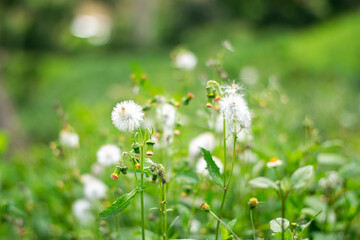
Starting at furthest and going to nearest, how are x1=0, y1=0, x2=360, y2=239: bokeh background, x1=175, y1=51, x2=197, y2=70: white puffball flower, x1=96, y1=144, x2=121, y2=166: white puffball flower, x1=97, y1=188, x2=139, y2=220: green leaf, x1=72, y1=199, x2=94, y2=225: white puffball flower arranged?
x1=0, y1=0, x2=360, y2=239: bokeh background
x1=175, y1=51, x2=197, y2=70: white puffball flower
x1=72, y1=199, x2=94, y2=225: white puffball flower
x1=96, y1=144, x2=121, y2=166: white puffball flower
x1=97, y1=188, x2=139, y2=220: green leaf

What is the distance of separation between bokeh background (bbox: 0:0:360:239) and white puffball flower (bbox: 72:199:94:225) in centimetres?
18

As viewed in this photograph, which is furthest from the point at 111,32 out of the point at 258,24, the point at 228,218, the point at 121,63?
the point at 228,218

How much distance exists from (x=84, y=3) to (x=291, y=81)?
57.3 feet

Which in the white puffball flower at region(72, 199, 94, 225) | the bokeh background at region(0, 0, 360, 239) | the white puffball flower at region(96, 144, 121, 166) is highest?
the bokeh background at region(0, 0, 360, 239)

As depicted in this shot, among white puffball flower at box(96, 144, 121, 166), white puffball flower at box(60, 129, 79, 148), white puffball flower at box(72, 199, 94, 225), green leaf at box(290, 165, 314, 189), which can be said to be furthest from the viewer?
white puffball flower at box(60, 129, 79, 148)

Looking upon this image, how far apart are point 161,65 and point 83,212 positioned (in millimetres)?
7423

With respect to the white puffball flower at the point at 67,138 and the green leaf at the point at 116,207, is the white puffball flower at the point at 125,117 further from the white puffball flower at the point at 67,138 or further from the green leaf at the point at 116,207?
the white puffball flower at the point at 67,138

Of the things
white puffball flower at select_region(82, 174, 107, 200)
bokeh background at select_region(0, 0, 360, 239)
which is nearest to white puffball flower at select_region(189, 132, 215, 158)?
bokeh background at select_region(0, 0, 360, 239)

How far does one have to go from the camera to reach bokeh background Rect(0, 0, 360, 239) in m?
2.28

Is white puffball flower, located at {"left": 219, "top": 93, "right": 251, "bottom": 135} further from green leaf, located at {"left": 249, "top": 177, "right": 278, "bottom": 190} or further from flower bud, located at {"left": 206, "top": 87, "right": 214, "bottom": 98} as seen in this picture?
green leaf, located at {"left": 249, "top": 177, "right": 278, "bottom": 190}

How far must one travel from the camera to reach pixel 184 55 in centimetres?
186

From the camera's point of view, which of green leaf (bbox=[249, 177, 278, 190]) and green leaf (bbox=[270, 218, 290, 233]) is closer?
green leaf (bbox=[270, 218, 290, 233])

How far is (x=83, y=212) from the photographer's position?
1.47 meters

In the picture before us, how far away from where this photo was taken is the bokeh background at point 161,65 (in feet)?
7.47
